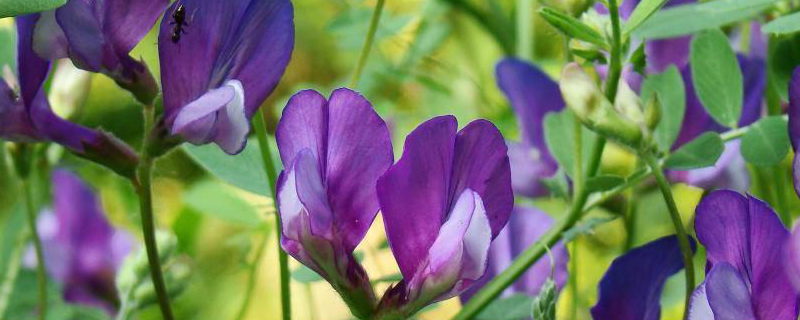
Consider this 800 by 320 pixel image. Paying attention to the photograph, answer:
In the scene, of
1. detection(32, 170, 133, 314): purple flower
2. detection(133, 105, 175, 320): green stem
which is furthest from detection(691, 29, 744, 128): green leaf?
detection(32, 170, 133, 314): purple flower

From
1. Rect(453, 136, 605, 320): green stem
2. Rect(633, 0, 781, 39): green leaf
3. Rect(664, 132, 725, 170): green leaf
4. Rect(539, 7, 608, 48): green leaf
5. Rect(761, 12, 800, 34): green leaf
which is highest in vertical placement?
Rect(761, 12, 800, 34): green leaf

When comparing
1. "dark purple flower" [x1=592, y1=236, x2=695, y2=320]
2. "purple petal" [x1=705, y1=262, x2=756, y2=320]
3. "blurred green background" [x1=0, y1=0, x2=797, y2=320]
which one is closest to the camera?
"purple petal" [x1=705, y1=262, x2=756, y2=320]

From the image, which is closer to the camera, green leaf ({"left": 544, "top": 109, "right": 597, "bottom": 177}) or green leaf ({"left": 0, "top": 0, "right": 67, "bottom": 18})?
green leaf ({"left": 0, "top": 0, "right": 67, "bottom": 18})

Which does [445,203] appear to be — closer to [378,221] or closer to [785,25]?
[785,25]

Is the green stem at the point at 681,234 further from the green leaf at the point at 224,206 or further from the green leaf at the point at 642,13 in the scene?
the green leaf at the point at 224,206

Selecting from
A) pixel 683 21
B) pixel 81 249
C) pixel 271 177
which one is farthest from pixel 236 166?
pixel 81 249

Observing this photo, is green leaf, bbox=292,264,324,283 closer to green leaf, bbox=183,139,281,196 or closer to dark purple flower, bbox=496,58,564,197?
green leaf, bbox=183,139,281,196
